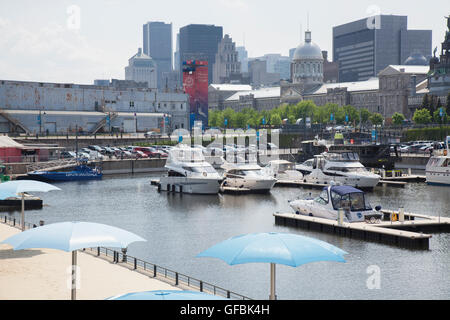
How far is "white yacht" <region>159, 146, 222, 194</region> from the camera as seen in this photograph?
67.1m

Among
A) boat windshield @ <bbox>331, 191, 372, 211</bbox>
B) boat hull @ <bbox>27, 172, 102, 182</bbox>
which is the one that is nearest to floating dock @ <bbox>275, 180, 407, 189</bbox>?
boat hull @ <bbox>27, 172, 102, 182</bbox>

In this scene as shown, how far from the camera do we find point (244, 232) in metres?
44.9

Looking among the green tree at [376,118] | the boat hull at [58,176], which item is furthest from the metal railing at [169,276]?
the green tree at [376,118]

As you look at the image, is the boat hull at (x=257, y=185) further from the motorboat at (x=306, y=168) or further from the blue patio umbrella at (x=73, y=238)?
the blue patio umbrella at (x=73, y=238)

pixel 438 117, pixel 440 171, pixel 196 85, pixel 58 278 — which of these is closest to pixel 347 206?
pixel 58 278

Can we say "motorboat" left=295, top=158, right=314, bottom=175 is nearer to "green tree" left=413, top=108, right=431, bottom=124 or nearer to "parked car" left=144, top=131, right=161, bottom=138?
"parked car" left=144, top=131, right=161, bottom=138

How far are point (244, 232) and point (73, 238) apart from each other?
25.6 meters

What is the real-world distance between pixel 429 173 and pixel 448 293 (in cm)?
4864

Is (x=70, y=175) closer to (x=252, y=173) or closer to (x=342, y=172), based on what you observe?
(x=252, y=173)

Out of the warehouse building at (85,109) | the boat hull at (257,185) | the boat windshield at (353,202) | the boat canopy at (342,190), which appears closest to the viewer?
the boat windshield at (353,202)

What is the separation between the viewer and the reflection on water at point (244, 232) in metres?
29.6

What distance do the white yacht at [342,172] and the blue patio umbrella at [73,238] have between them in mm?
51050
